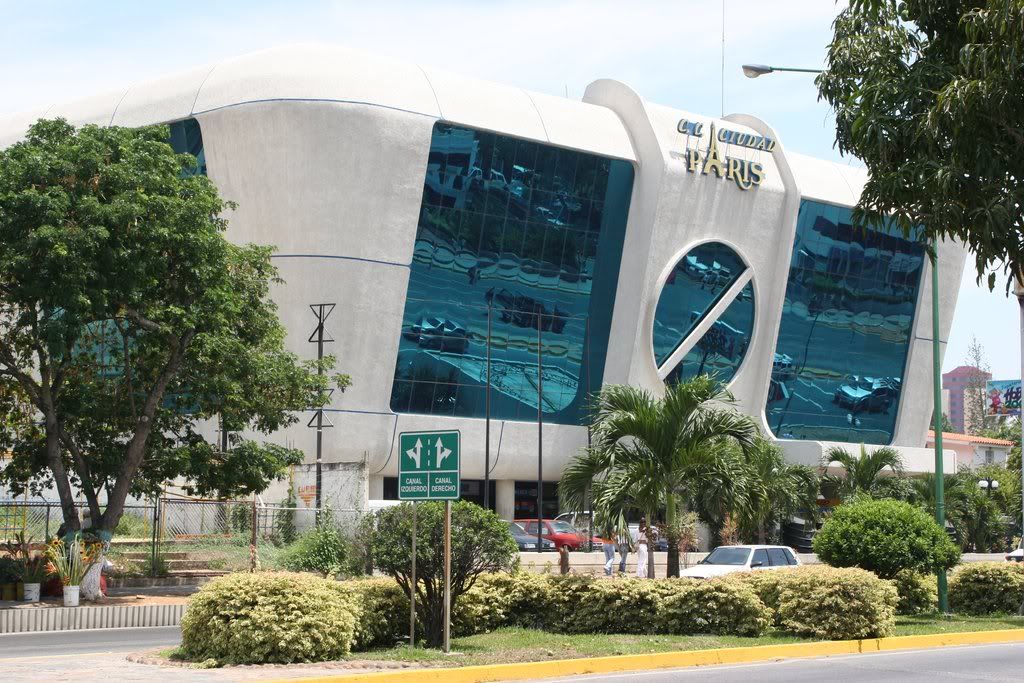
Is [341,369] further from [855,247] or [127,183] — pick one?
[855,247]

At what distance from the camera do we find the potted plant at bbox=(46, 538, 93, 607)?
81.0 ft

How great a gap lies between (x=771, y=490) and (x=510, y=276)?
53.8 ft

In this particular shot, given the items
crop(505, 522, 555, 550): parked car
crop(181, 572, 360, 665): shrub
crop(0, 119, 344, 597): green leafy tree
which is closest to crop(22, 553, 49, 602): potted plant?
crop(0, 119, 344, 597): green leafy tree

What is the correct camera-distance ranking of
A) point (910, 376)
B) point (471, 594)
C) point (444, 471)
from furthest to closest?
point (910, 376) → point (471, 594) → point (444, 471)

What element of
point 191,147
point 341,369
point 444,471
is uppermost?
point 191,147

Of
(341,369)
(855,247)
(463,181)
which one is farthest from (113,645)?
(855,247)

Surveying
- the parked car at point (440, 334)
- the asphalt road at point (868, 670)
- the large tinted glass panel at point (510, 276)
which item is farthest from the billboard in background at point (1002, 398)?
the asphalt road at point (868, 670)

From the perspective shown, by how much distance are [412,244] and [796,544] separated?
935 inches

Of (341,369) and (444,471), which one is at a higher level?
(341,369)

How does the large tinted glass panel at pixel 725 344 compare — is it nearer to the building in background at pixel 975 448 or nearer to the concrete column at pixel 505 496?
the concrete column at pixel 505 496

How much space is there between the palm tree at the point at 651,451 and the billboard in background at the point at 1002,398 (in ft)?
265

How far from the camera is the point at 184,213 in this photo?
2659cm

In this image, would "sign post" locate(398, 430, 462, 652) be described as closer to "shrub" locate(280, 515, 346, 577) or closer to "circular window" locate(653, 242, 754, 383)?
"shrub" locate(280, 515, 346, 577)

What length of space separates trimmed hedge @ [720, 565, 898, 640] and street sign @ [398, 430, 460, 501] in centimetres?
620
